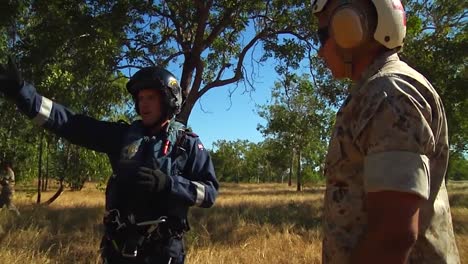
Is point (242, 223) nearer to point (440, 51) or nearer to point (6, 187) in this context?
point (440, 51)

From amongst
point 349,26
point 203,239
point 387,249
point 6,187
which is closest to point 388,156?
point 387,249

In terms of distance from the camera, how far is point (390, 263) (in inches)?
52.6

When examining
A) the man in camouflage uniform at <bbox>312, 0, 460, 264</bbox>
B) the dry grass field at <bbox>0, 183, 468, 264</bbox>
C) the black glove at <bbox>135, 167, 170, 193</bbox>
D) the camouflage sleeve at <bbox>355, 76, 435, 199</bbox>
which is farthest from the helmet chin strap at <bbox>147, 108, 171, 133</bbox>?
the dry grass field at <bbox>0, 183, 468, 264</bbox>

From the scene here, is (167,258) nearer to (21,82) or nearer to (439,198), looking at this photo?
(21,82)

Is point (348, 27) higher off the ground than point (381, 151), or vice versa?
point (348, 27)

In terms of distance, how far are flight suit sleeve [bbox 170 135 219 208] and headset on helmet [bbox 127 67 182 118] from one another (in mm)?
242

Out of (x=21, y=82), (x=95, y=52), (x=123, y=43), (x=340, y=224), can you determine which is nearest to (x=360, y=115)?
(x=340, y=224)

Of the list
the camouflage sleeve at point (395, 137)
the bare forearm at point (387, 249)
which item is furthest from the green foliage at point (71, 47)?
the bare forearm at point (387, 249)

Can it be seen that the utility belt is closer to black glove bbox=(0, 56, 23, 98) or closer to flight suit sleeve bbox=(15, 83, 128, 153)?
flight suit sleeve bbox=(15, 83, 128, 153)

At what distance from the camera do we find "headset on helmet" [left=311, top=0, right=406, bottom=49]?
5.42ft

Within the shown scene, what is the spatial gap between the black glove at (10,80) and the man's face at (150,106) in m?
0.76

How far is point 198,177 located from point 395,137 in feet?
6.35

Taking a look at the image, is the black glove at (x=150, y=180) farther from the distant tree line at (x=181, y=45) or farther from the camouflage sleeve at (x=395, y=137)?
the distant tree line at (x=181, y=45)

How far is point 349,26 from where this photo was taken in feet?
5.43
